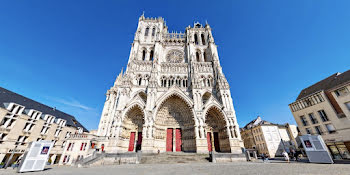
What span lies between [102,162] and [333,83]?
87.2 ft

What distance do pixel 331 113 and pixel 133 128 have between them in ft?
76.8

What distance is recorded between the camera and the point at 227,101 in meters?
15.8

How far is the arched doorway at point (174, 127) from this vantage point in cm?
1490

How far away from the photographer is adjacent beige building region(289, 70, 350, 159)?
12.5m

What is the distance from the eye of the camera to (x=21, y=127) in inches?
551

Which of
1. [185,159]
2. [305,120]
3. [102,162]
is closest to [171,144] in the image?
[185,159]

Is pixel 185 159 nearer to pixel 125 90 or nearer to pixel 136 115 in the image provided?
pixel 136 115

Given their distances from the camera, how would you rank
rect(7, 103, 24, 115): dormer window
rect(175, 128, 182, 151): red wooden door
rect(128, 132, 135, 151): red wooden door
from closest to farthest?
1. rect(7, 103, 24, 115): dormer window
2. rect(128, 132, 135, 151): red wooden door
3. rect(175, 128, 182, 151): red wooden door

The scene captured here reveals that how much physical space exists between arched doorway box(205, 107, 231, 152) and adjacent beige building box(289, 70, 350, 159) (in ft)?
36.6

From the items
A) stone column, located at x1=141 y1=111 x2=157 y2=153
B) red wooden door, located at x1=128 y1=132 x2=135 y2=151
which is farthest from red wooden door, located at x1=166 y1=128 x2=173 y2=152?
red wooden door, located at x1=128 y1=132 x2=135 y2=151

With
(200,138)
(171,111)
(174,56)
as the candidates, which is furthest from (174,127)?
(174,56)

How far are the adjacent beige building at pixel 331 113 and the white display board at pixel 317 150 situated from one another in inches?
310

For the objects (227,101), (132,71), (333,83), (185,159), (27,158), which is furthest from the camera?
(132,71)

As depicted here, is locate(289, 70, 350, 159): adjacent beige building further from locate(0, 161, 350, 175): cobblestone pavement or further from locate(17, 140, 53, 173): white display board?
locate(17, 140, 53, 173): white display board
